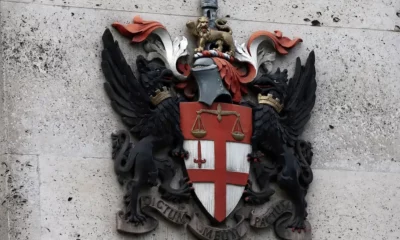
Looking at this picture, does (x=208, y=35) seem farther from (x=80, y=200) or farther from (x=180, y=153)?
(x=80, y=200)

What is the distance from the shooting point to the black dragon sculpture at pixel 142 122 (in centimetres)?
940

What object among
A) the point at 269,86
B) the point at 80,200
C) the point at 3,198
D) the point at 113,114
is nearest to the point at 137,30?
the point at 113,114

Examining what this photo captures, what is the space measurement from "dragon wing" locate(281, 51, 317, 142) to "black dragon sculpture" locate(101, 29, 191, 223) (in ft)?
2.55

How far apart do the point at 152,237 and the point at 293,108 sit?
1.31 m

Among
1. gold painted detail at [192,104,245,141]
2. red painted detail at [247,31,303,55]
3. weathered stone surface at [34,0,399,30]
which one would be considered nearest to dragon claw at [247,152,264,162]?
gold painted detail at [192,104,245,141]

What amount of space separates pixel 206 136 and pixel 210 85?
1.09ft

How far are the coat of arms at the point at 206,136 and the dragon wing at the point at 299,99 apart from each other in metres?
0.01

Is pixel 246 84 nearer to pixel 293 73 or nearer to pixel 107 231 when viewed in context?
pixel 293 73

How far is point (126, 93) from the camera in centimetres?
957

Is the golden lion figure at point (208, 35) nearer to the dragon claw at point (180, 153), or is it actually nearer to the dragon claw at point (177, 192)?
the dragon claw at point (180, 153)

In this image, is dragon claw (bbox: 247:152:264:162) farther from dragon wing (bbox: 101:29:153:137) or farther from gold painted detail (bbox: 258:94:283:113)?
dragon wing (bbox: 101:29:153:137)

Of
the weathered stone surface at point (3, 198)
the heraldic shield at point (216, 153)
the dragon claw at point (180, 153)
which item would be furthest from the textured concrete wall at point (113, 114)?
the dragon claw at point (180, 153)

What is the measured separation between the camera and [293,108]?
9.91m

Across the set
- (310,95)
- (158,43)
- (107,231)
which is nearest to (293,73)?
(310,95)
